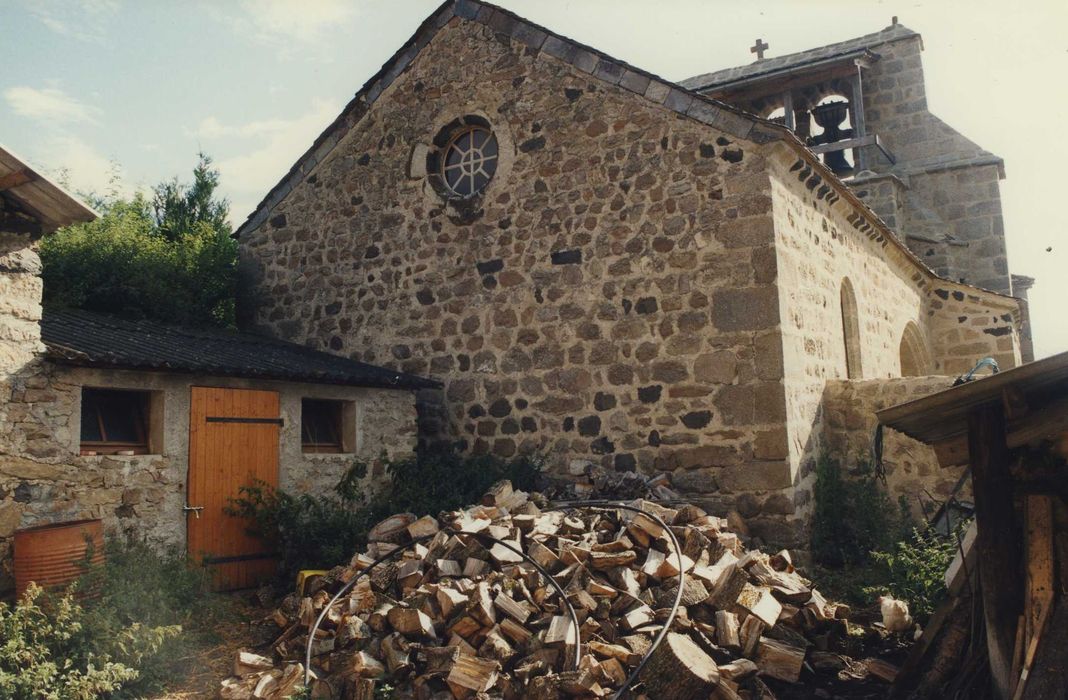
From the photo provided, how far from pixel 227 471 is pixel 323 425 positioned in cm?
156

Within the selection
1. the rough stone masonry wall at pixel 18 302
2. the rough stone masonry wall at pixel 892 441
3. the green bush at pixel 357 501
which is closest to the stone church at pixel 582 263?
the rough stone masonry wall at pixel 892 441

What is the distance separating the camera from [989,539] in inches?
193

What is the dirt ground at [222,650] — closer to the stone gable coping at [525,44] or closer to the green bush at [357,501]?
the green bush at [357,501]

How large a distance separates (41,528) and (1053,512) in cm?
702

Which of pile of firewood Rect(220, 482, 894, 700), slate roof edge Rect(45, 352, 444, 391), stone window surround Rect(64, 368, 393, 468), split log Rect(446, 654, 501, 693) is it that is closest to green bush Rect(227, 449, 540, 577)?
stone window surround Rect(64, 368, 393, 468)

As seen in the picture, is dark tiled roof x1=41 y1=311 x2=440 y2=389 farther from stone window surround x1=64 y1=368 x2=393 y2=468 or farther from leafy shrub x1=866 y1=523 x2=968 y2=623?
leafy shrub x1=866 y1=523 x2=968 y2=623

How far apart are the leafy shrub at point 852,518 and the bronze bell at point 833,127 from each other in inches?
406

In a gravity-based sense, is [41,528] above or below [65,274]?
below

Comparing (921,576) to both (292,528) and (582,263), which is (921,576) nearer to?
(582,263)

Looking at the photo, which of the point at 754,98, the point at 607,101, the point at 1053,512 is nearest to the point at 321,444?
the point at 607,101

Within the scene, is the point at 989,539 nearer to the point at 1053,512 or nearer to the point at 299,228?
the point at 1053,512

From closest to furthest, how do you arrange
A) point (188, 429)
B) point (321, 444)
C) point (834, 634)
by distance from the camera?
point (834, 634)
point (188, 429)
point (321, 444)

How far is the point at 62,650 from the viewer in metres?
6.04

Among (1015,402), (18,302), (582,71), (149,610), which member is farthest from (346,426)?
(1015,402)
